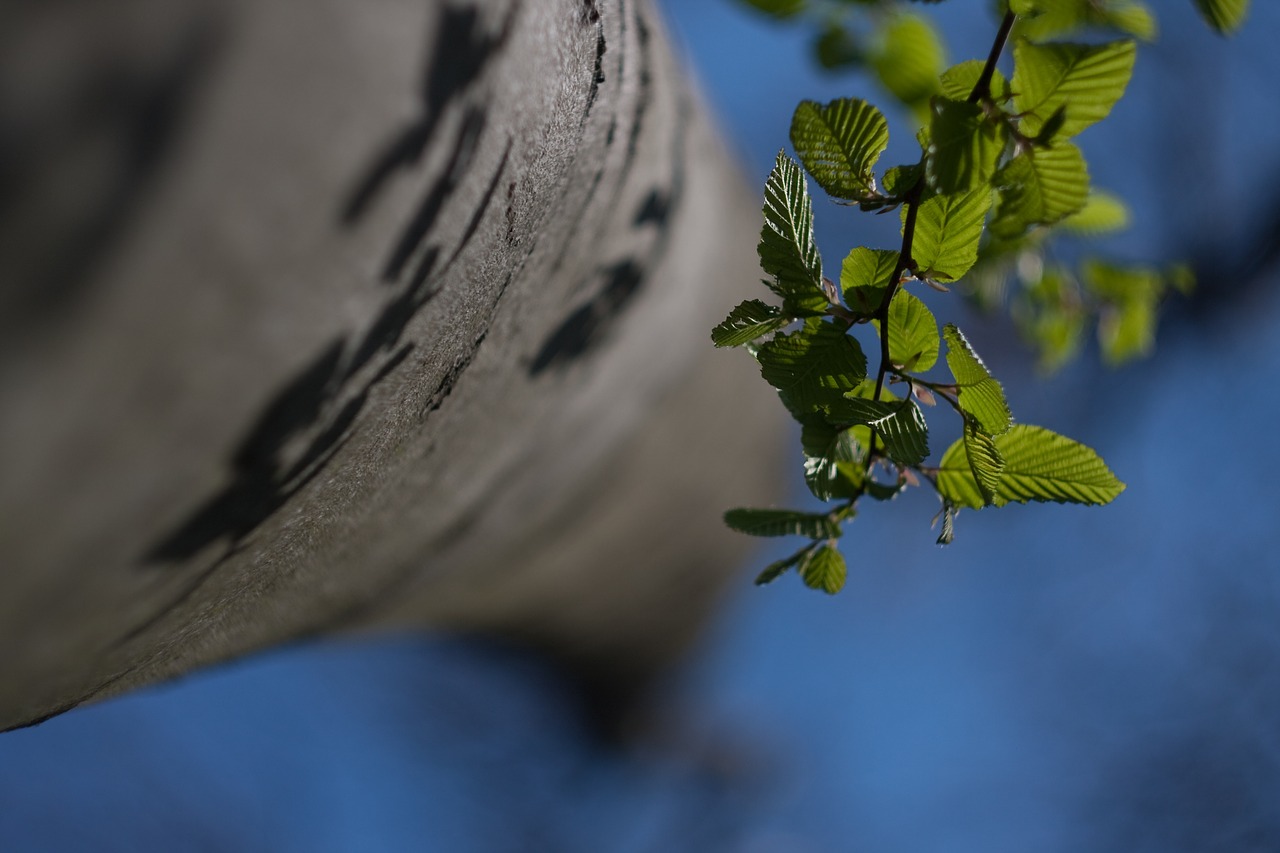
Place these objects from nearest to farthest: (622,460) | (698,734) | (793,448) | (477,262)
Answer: (477,262), (622,460), (793,448), (698,734)

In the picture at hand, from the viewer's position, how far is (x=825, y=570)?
0.42 metres

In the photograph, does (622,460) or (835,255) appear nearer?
(622,460)

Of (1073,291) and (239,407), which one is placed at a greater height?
(1073,291)

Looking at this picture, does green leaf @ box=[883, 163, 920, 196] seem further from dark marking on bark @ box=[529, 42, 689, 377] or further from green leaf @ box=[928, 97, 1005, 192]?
dark marking on bark @ box=[529, 42, 689, 377]

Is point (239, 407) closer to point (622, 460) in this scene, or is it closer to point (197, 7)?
point (197, 7)

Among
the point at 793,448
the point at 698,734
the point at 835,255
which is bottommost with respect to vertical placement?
the point at 698,734

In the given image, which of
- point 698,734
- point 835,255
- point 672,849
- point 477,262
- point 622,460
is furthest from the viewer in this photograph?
point 672,849

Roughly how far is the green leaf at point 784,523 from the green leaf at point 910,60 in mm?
377

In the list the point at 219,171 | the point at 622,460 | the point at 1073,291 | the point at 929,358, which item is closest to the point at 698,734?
the point at 622,460

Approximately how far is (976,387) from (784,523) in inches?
4.2

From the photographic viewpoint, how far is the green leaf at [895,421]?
1.12 feet

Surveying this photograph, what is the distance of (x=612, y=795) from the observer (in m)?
2.54

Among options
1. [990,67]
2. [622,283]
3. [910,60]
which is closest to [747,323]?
[990,67]

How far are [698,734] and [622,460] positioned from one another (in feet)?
5.79
